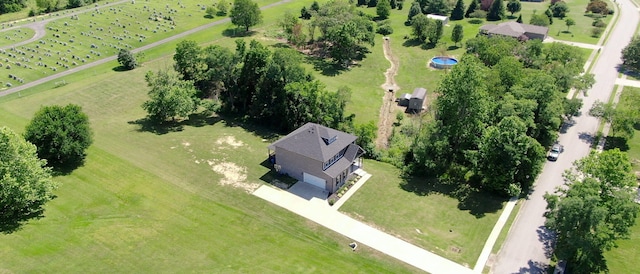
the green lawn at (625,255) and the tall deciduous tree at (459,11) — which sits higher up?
the tall deciduous tree at (459,11)

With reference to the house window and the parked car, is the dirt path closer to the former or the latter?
the house window

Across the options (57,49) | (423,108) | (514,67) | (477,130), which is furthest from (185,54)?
(514,67)

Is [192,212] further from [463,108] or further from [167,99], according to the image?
[463,108]

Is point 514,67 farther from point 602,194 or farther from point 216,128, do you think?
point 216,128

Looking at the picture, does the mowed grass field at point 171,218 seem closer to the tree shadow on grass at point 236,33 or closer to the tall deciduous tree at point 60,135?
the tall deciduous tree at point 60,135

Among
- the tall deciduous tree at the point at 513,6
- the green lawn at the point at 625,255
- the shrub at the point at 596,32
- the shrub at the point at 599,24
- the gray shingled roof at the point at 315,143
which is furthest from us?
the tall deciduous tree at the point at 513,6

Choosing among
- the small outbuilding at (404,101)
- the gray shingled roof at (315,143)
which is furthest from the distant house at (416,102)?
the gray shingled roof at (315,143)

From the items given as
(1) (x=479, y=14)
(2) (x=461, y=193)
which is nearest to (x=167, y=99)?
(2) (x=461, y=193)
